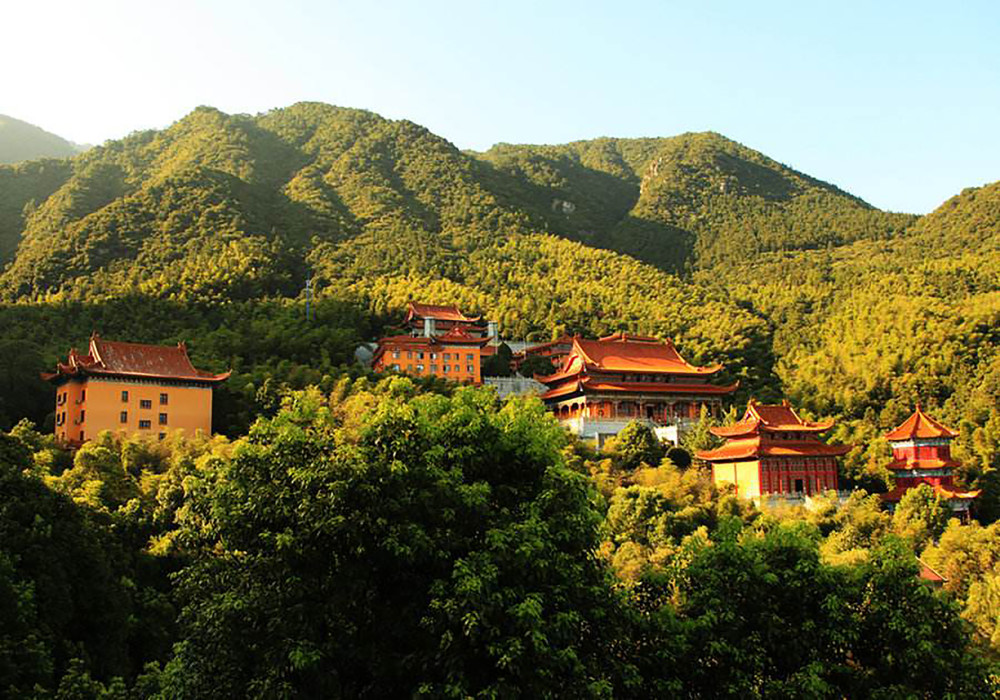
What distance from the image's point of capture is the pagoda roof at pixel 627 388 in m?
39.1

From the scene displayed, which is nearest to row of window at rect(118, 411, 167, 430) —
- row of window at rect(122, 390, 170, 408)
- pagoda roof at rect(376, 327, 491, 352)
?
row of window at rect(122, 390, 170, 408)

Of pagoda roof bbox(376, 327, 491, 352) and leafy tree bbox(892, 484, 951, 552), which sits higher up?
pagoda roof bbox(376, 327, 491, 352)

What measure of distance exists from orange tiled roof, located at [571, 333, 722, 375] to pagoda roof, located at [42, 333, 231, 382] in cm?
1530

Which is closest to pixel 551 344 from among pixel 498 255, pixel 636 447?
pixel 636 447

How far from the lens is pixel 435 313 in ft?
168

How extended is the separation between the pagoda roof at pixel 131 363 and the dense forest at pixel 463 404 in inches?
75.3

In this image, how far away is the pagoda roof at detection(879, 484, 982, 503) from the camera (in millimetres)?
31675

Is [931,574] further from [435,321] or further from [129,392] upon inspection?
[435,321]

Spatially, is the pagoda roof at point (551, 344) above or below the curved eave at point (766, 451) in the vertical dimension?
above

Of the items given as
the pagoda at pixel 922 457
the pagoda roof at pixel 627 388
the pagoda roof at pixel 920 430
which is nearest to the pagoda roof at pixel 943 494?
the pagoda at pixel 922 457

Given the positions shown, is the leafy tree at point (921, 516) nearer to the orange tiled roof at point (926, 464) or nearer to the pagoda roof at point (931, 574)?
the pagoda roof at point (931, 574)

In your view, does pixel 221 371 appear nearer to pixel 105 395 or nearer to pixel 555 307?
pixel 105 395

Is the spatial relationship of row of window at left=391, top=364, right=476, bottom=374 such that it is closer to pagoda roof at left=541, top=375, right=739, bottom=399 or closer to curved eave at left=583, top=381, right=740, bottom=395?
pagoda roof at left=541, top=375, right=739, bottom=399

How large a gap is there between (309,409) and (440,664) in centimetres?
357
